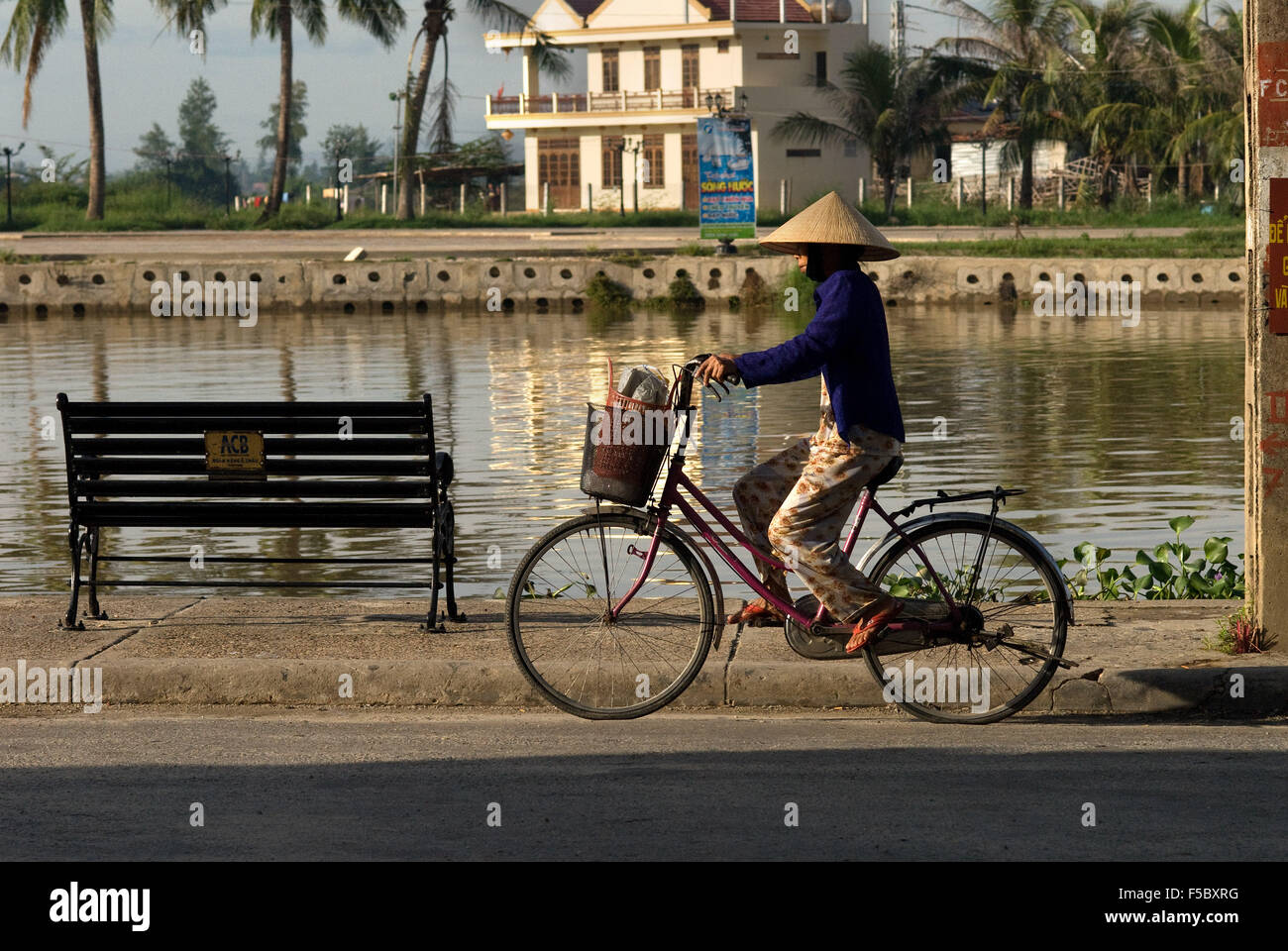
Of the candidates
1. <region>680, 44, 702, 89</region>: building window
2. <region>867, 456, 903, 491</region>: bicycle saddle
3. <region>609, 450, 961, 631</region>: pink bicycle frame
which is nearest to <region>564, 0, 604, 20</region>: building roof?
<region>680, 44, 702, 89</region>: building window

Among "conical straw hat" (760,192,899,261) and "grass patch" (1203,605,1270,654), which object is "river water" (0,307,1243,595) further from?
"conical straw hat" (760,192,899,261)

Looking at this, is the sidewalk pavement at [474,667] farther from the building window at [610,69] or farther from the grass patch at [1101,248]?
the building window at [610,69]

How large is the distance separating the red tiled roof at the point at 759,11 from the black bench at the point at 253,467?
5677 cm

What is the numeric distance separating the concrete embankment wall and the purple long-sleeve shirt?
1019 inches

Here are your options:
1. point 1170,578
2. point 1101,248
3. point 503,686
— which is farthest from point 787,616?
point 1101,248

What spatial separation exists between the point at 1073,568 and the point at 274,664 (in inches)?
194

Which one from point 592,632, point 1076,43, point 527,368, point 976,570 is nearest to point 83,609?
point 592,632

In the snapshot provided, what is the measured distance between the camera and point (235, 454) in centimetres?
749

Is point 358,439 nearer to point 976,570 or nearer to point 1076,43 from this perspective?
point 976,570

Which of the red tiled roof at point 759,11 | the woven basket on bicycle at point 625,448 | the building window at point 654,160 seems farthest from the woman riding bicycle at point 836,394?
the building window at point 654,160

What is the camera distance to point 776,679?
6.68m

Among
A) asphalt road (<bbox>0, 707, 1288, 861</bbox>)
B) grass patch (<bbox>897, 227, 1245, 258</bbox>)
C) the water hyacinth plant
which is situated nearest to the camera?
asphalt road (<bbox>0, 707, 1288, 861</bbox>)

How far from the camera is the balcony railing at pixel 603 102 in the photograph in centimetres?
6225

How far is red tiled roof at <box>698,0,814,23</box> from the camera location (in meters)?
61.9
